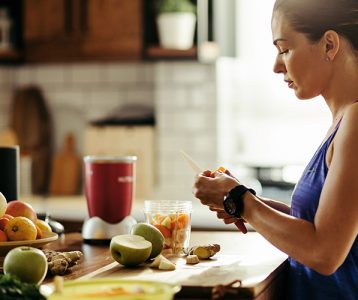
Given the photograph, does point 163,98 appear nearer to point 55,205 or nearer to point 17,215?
point 55,205

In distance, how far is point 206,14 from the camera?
196 inches

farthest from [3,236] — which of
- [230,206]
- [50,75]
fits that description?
[50,75]

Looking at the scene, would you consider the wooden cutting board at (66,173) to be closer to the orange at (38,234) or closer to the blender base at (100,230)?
the blender base at (100,230)

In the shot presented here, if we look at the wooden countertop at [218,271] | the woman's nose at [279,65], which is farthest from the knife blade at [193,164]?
the woman's nose at [279,65]

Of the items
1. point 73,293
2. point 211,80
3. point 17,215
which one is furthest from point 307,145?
point 73,293

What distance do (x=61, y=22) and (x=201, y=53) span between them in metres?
0.96

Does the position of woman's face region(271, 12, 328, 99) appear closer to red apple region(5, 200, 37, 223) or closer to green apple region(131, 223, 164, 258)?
green apple region(131, 223, 164, 258)

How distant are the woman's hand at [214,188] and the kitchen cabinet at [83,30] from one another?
9.91ft

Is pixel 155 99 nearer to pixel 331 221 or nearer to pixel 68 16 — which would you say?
pixel 68 16

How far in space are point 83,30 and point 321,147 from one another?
329cm

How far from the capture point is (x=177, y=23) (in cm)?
493

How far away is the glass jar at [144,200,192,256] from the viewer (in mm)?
2332

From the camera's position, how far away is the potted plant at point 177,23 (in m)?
4.93

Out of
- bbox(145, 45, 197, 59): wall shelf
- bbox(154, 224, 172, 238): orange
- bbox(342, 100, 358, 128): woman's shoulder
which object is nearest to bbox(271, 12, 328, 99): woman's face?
bbox(342, 100, 358, 128): woman's shoulder
